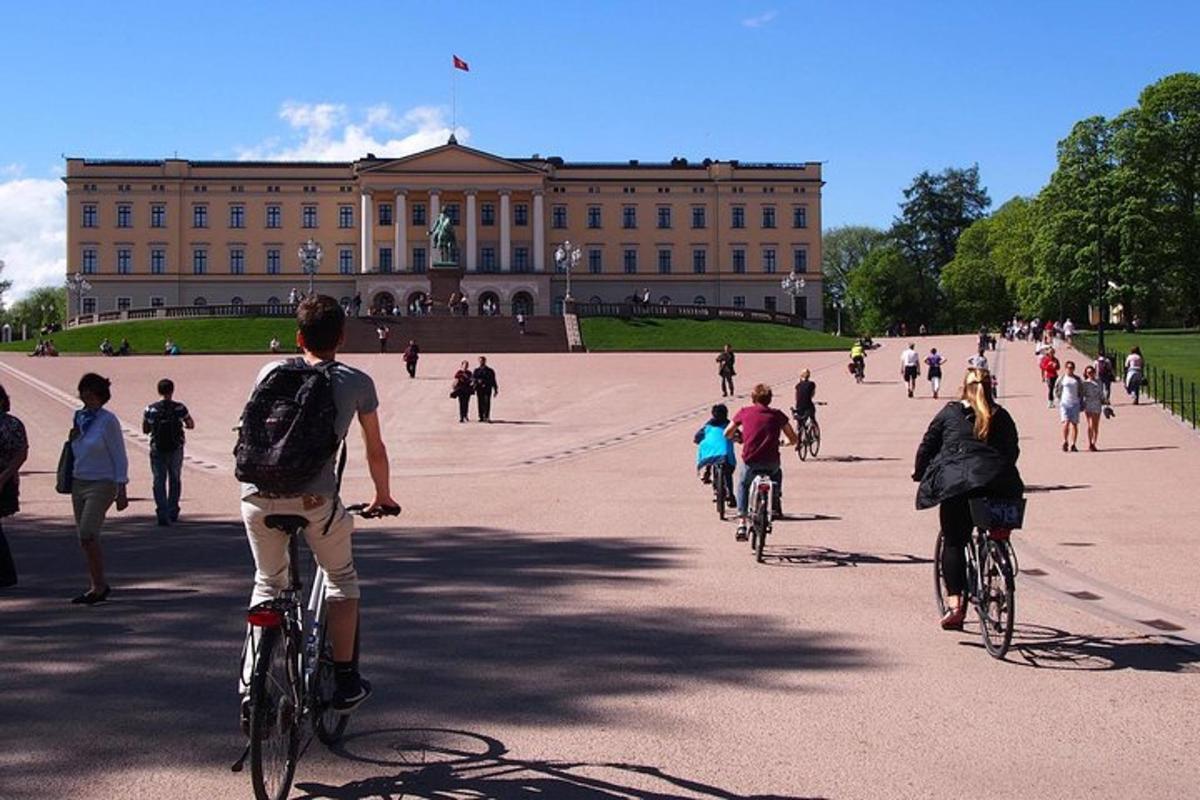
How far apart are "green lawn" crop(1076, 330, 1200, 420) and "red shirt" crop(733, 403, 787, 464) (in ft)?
70.0

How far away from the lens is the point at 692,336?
78375 millimetres

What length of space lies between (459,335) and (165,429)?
5814 cm

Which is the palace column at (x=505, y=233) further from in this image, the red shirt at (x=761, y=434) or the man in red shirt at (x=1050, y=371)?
the red shirt at (x=761, y=434)

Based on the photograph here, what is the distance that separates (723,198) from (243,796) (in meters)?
113

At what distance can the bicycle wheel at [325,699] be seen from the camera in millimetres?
5844

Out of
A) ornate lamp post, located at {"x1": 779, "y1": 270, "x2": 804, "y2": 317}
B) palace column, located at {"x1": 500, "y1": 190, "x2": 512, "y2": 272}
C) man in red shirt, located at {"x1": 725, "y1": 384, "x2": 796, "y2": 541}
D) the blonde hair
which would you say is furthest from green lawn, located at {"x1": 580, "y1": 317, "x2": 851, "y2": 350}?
the blonde hair

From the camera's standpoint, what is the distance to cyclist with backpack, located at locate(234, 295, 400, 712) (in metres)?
5.29

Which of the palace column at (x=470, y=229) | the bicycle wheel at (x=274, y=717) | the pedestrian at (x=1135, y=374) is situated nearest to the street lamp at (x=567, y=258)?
the palace column at (x=470, y=229)

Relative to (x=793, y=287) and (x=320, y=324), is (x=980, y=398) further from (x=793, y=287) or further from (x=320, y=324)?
(x=793, y=287)

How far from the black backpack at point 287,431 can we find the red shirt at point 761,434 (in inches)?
323

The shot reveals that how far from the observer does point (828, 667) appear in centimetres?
791

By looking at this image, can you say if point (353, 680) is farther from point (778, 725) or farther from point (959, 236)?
point (959, 236)

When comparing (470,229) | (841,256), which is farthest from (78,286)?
(841,256)

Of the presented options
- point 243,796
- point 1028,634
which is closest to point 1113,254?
point 1028,634
